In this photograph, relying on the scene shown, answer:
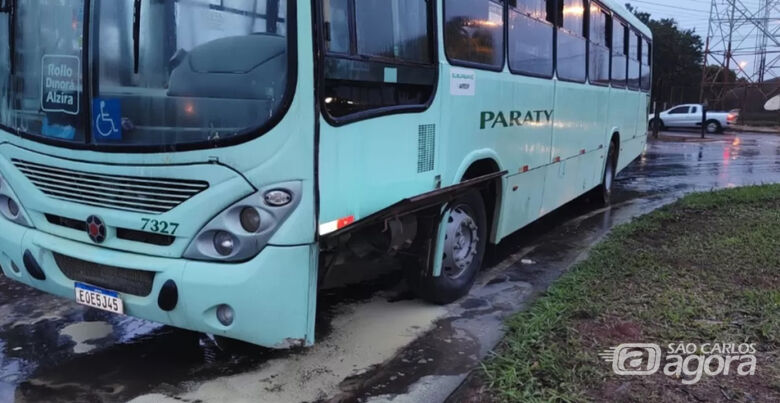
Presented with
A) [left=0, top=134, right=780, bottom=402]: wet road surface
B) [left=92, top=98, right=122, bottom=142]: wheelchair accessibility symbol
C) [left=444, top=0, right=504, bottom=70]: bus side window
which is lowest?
[left=0, top=134, right=780, bottom=402]: wet road surface

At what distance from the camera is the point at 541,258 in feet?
22.1

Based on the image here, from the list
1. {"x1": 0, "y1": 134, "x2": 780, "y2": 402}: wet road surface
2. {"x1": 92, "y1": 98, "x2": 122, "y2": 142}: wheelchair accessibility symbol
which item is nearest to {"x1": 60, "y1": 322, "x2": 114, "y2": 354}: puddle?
{"x1": 0, "y1": 134, "x2": 780, "y2": 402}: wet road surface

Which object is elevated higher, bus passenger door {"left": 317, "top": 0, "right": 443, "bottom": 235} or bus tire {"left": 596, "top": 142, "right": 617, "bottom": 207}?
bus passenger door {"left": 317, "top": 0, "right": 443, "bottom": 235}

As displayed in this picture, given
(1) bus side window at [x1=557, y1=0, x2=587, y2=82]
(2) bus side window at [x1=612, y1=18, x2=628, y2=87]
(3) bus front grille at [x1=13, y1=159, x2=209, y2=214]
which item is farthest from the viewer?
(2) bus side window at [x1=612, y1=18, x2=628, y2=87]

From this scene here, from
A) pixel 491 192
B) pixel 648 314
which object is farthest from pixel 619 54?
pixel 648 314

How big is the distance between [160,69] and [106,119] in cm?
43

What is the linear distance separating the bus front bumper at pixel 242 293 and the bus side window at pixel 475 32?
2167mm

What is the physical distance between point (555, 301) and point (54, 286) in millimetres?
3447

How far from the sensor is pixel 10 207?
396 cm

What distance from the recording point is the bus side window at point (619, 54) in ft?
31.7

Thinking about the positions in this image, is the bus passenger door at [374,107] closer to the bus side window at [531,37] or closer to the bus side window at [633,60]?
the bus side window at [531,37]

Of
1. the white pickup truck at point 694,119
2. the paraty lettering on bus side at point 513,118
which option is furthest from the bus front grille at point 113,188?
the white pickup truck at point 694,119

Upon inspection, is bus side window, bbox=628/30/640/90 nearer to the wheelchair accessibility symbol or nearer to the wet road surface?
the wet road surface

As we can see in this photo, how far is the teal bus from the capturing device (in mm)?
3191
